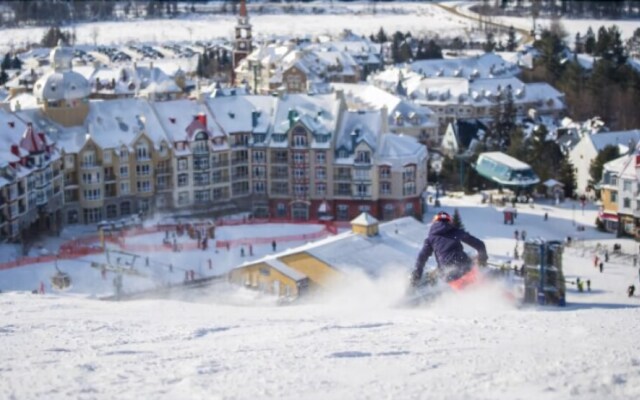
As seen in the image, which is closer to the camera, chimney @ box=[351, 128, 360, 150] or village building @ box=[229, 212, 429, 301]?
village building @ box=[229, 212, 429, 301]

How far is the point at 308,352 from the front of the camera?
37.6ft

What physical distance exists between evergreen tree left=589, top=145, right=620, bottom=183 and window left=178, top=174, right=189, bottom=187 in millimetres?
13462

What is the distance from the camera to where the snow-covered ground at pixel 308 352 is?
32.6 feet

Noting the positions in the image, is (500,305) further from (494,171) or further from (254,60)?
(254,60)

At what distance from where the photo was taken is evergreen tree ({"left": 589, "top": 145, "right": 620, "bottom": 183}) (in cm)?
3862

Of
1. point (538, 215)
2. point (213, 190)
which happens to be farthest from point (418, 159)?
point (213, 190)

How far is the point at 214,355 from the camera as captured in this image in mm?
11375

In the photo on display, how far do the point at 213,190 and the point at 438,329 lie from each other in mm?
24473

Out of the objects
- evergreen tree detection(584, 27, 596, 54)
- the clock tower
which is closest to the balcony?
the clock tower

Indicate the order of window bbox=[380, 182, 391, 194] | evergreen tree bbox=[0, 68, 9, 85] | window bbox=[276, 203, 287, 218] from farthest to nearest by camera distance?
evergreen tree bbox=[0, 68, 9, 85], window bbox=[276, 203, 287, 218], window bbox=[380, 182, 391, 194]

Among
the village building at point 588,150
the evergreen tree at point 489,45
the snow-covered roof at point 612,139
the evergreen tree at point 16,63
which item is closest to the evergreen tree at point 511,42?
the evergreen tree at point 489,45

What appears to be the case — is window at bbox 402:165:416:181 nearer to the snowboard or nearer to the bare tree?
the snowboard

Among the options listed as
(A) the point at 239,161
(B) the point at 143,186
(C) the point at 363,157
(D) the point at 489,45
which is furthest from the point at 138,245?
(D) the point at 489,45

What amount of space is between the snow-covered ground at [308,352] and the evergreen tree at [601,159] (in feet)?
74.6
